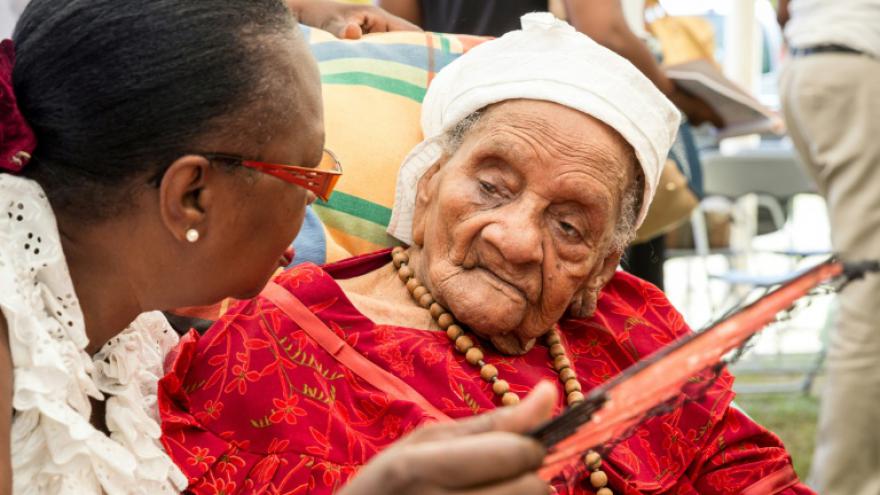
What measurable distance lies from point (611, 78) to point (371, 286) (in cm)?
69

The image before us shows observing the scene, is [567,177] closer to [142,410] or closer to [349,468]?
[349,468]

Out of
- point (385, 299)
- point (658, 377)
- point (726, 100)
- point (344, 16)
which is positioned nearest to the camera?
point (658, 377)

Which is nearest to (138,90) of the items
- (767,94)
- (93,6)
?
(93,6)

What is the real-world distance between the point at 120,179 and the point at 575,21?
82.8 inches

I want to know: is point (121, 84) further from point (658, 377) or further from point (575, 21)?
point (575, 21)

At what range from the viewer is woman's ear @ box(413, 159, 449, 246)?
2484 millimetres

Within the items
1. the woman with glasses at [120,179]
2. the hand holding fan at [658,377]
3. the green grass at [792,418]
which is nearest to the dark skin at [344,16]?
the woman with glasses at [120,179]

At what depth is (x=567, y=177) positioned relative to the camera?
2.31 m

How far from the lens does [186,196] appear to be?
166 centimetres

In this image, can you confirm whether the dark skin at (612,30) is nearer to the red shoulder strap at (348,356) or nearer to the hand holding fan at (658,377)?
the red shoulder strap at (348,356)

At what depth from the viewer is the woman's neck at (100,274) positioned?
1675mm

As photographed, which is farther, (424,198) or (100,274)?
(424,198)

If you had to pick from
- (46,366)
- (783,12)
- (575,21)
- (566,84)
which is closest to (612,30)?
(575,21)

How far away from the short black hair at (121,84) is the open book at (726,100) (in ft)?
7.87
